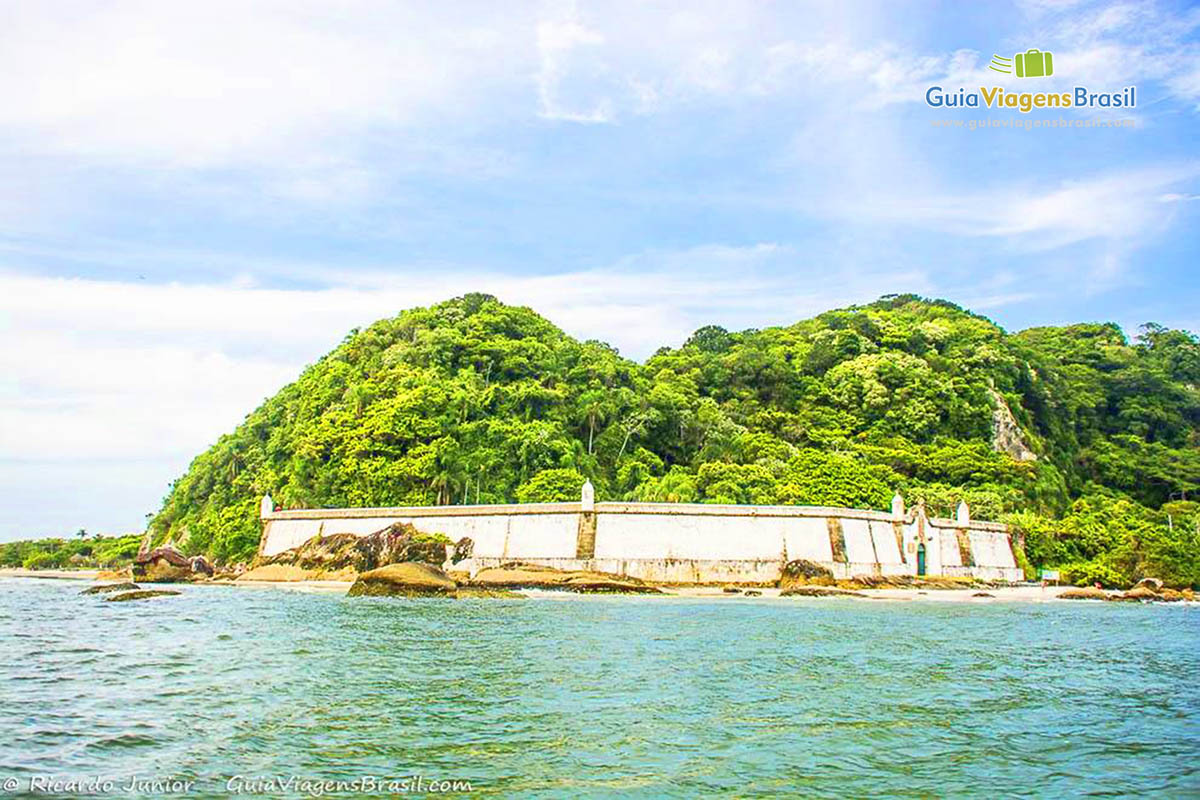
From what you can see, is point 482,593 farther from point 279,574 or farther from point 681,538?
point 279,574

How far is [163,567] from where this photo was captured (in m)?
50.2

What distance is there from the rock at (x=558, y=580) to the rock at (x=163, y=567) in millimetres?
18112

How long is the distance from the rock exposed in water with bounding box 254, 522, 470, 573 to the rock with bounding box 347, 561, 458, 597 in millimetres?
9847

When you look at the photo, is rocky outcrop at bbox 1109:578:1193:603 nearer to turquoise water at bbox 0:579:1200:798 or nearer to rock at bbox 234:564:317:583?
turquoise water at bbox 0:579:1200:798

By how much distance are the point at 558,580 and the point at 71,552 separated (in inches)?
2630

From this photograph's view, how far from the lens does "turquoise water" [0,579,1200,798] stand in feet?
31.5

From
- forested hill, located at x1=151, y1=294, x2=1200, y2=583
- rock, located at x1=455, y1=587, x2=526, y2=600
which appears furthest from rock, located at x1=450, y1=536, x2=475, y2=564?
rock, located at x1=455, y1=587, x2=526, y2=600

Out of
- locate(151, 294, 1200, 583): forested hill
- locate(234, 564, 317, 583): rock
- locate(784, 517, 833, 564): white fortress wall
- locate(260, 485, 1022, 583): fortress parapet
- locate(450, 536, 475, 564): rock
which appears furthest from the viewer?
locate(151, 294, 1200, 583): forested hill

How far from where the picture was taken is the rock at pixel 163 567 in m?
49.1

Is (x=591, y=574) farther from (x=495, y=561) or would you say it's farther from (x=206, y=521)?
(x=206, y=521)

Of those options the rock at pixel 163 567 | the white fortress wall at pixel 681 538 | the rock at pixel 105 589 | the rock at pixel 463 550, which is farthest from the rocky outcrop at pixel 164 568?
the rock at pixel 463 550

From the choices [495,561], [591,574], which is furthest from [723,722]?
[495,561]

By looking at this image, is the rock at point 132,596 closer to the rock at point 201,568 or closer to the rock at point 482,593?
the rock at point 482,593

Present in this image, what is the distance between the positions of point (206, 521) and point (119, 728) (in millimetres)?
60050
